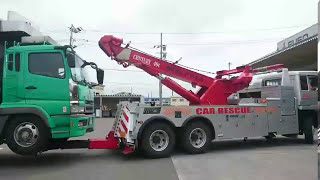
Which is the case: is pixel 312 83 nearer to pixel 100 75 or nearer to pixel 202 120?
pixel 202 120

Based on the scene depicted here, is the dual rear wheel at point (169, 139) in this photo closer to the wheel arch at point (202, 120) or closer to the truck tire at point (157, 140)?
the truck tire at point (157, 140)

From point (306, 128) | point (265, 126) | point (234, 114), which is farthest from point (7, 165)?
point (306, 128)

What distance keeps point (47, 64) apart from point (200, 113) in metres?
4.32

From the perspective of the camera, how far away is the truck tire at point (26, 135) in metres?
7.33

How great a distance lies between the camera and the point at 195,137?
30.4ft

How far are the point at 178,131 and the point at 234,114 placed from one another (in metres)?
1.94

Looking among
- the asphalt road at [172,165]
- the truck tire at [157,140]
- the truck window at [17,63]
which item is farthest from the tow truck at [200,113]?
the truck window at [17,63]

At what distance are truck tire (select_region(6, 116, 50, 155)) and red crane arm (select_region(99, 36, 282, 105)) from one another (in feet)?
10.8

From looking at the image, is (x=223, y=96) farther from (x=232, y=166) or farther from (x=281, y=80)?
(x=232, y=166)

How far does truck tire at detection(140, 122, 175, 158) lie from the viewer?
845 centimetres

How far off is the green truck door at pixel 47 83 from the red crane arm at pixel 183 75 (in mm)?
2308

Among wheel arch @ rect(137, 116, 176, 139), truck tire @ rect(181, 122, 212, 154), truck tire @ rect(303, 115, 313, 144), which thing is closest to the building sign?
truck tire @ rect(303, 115, 313, 144)

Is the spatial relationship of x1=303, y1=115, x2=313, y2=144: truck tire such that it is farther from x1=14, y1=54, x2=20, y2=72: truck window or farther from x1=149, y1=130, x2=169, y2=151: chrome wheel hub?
x1=14, y1=54, x2=20, y2=72: truck window

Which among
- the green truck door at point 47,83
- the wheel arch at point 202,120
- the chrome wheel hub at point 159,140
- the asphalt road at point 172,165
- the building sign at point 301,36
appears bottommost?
the asphalt road at point 172,165
